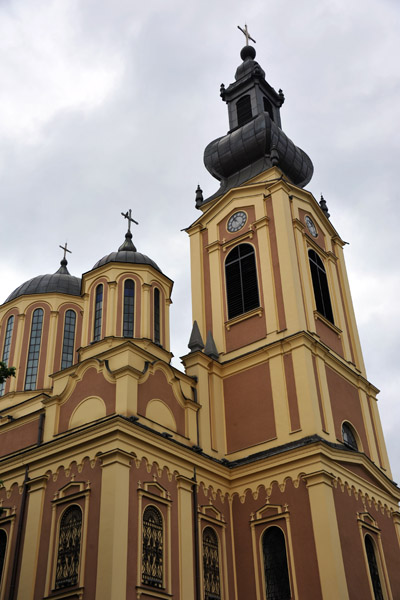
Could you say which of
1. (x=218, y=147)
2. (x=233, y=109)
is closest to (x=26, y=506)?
(x=218, y=147)

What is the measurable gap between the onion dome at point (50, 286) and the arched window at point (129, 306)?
6687 mm

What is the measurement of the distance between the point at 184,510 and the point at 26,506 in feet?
14.0

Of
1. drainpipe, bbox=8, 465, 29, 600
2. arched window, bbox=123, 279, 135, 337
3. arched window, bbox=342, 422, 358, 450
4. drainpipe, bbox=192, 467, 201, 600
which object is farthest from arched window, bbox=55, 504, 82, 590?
arched window, bbox=342, 422, 358, 450

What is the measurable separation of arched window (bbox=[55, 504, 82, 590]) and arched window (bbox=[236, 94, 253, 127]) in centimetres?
1847

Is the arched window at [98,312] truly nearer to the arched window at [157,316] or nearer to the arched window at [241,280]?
the arched window at [157,316]

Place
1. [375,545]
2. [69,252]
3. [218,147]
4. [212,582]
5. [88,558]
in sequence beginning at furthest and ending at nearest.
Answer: [69,252]
[218,147]
[375,545]
[212,582]
[88,558]

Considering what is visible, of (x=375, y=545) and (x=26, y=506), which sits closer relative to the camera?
(x=26, y=506)

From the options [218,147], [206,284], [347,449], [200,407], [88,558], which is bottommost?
[88,558]

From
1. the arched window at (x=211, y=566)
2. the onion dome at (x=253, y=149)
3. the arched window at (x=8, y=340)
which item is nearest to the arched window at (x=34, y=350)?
the arched window at (x=8, y=340)

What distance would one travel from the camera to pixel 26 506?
19484 millimetres

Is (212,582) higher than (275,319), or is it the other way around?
(275,319)

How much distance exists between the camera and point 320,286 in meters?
25.6

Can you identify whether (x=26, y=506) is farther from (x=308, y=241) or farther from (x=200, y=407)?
(x=308, y=241)

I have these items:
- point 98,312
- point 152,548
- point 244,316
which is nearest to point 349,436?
point 244,316
